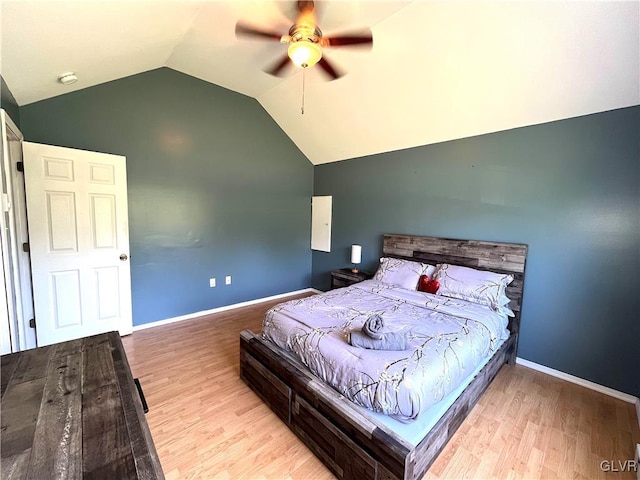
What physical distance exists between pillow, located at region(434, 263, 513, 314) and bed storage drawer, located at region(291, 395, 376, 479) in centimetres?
183

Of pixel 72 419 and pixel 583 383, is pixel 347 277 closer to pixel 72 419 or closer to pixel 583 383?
pixel 583 383

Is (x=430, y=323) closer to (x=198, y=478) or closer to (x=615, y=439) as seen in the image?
(x=615, y=439)

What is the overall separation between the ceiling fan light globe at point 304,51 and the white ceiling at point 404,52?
549 millimetres

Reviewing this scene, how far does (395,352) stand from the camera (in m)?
1.62

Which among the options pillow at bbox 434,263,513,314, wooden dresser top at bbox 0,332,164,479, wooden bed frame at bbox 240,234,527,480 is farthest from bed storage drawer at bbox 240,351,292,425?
pillow at bbox 434,263,513,314

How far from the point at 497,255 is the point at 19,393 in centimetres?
349

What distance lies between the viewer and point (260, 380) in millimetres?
2062

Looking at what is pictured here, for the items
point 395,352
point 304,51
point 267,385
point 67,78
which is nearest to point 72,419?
point 267,385

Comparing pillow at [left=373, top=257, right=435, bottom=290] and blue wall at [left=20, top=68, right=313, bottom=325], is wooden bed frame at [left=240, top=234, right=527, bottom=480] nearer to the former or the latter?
pillow at [left=373, top=257, right=435, bottom=290]

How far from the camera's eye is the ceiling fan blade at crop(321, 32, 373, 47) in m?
1.86

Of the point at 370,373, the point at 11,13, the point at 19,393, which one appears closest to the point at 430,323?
the point at 370,373

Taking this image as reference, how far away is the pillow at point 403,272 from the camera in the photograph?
308 cm

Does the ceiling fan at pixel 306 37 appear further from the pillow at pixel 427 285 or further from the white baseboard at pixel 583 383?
the white baseboard at pixel 583 383

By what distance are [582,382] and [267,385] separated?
2.76 meters
